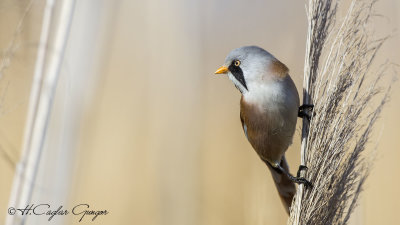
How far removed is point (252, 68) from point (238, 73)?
0.07m

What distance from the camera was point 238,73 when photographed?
1.83 metres

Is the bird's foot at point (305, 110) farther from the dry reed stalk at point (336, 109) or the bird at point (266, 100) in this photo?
the dry reed stalk at point (336, 109)

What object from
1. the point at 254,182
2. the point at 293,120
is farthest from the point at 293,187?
the point at 254,182

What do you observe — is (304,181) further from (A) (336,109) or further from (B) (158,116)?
(B) (158,116)

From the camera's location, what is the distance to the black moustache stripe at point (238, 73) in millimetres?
1817

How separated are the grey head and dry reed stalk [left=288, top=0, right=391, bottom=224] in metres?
0.26

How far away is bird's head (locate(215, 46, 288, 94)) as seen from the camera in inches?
69.6

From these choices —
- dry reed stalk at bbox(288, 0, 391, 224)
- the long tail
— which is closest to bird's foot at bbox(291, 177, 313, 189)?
dry reed stalk at bbox(288, 0, 391, 224)

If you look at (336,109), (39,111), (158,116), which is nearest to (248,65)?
(336,109)

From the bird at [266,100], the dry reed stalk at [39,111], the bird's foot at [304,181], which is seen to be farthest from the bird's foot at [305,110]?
the dry reed stalk at [39,111]

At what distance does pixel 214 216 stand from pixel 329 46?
2231mm

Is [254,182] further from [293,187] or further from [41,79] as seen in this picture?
[41,79]

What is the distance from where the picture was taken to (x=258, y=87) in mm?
1774

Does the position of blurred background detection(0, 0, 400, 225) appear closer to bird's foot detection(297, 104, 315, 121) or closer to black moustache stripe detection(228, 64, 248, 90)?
bird's foot detection(297, 104, 315, 121)
